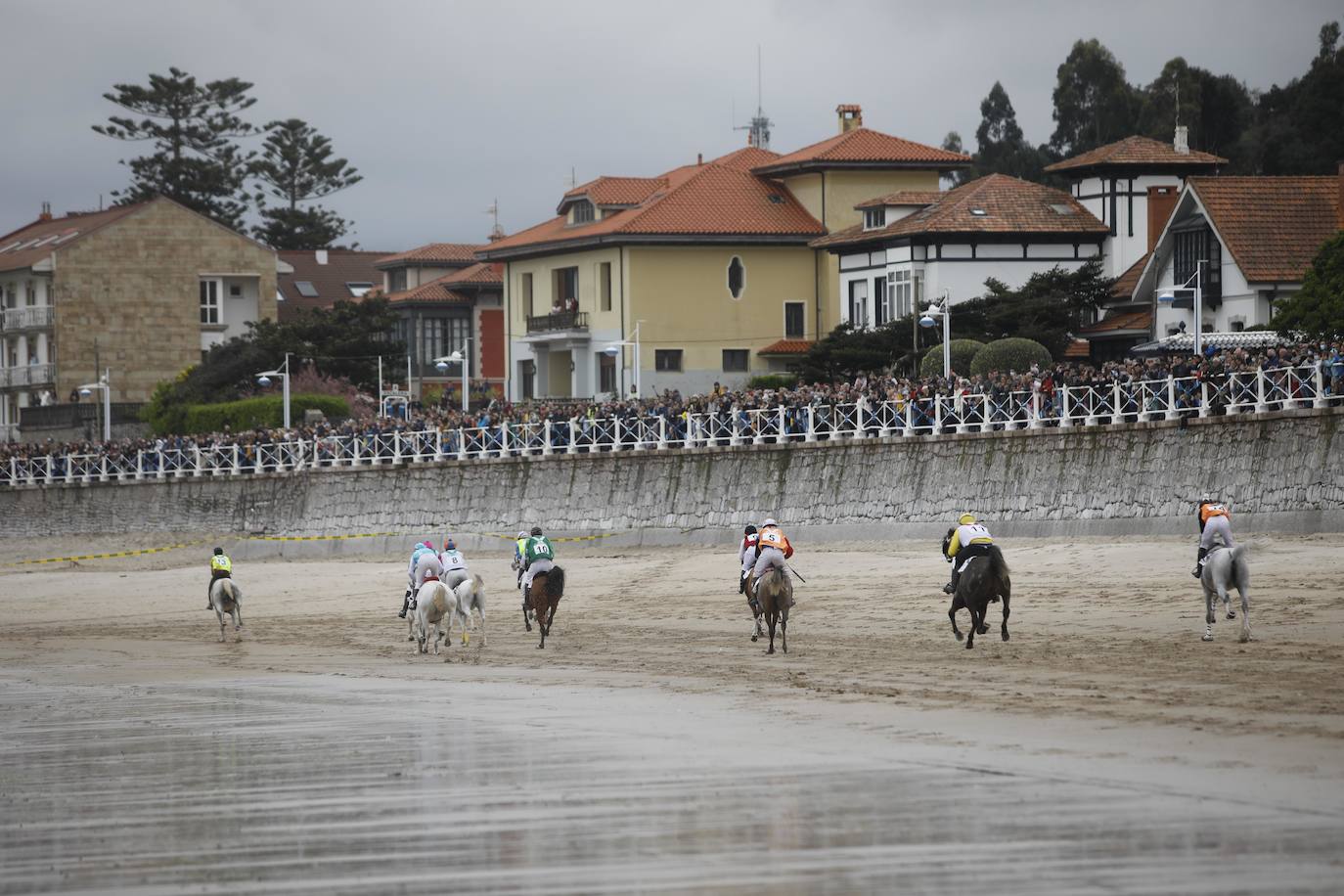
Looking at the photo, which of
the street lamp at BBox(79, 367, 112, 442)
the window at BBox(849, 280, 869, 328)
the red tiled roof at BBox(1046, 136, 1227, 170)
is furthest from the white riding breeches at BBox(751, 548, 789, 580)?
the street lamp at BBox(79, 367, 112, 442)

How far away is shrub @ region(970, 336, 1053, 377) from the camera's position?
145ft

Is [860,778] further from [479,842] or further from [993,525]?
[993,525]

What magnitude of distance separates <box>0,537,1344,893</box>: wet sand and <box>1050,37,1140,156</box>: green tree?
247ft

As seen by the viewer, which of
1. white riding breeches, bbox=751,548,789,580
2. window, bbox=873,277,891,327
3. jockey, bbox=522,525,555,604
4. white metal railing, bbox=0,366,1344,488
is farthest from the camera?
window, bbox=873,277,891,327

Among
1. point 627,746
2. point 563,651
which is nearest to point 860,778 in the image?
point 627,746

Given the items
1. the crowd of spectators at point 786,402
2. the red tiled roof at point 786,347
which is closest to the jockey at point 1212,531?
the crowd of spectators at point 786,402

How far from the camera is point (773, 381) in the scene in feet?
196

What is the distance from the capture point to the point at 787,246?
65.4 meters

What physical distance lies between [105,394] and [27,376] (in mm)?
12899

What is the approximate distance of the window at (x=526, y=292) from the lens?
70.2 meters

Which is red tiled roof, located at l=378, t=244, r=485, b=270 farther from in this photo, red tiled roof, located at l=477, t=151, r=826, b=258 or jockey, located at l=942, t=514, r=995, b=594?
jockey, located at l=942, t=514, r=995, b=594

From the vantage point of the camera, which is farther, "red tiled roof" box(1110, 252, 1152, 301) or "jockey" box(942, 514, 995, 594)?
"red tiled roof" box(1110, 252, 1152, 301)

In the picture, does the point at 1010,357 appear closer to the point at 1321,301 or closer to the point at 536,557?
the point at 1321,301

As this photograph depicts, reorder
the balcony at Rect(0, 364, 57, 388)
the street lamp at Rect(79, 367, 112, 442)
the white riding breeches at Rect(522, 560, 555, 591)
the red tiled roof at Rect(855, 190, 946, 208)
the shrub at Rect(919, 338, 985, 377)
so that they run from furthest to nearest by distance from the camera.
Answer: the balcony at Rect(0, 364, 57, 388) < the street lamp at Rect(79, 367, 112, 442) < the red tiled roof at Rect(855, 190, 946, 208) < the shrub at Rect(919, 338, 985, 377) < the white riding breeches at Rect(522, 560, 555, 591)
